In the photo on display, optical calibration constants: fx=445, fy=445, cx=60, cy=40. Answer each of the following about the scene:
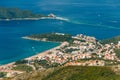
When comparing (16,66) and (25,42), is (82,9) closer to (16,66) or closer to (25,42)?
(25,42)

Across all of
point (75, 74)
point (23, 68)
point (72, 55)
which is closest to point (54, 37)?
point (72, 55)

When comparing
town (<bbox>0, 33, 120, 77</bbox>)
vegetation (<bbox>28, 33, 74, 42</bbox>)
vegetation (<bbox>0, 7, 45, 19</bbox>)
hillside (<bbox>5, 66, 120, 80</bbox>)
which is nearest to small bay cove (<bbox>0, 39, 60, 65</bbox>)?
vegetation (<bbox>28, 33, 74, 42</bbox>)

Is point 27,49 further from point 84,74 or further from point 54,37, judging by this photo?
point 84,74

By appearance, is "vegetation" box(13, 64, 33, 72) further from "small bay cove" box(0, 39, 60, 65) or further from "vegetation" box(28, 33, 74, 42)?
"vegetation" box(28, 33, 74, 42)

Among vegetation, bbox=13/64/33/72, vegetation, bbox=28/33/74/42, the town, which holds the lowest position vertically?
vegetation, bbox=13/64/33/72

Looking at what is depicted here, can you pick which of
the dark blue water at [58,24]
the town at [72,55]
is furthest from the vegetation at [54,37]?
the dark blue water at [58,24]
